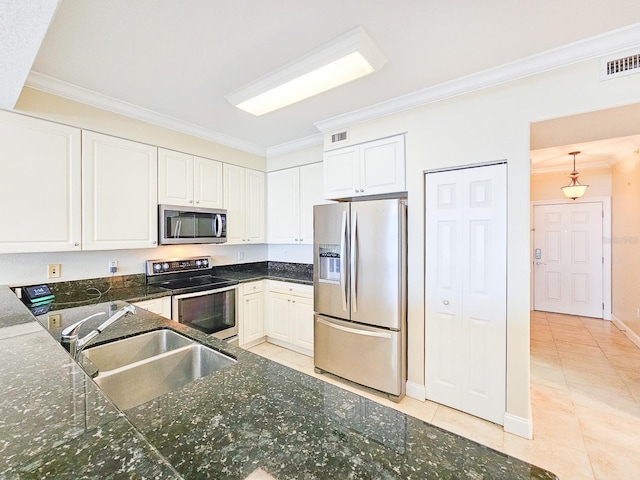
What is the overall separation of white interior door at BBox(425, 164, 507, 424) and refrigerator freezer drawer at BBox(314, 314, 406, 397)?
0.28 m

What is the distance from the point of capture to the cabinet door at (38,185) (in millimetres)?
2078

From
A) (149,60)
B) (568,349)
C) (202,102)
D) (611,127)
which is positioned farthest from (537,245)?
(149,60)

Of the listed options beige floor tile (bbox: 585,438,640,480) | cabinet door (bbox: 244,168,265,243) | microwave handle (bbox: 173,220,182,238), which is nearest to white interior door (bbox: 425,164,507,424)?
beige floor tile (bbox: 585,438,640,480)

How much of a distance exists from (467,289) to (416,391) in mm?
1018

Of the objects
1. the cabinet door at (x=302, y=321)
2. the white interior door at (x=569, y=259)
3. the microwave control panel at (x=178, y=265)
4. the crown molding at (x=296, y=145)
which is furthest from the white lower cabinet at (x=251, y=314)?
the white interior door at (x=569, y=259)

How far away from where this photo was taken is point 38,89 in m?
2.18

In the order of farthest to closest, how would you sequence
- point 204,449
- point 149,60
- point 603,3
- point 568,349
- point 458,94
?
1. point 568,349
2. point 458,94
3. point 149,60
4. point 603,3
5. point 204,449

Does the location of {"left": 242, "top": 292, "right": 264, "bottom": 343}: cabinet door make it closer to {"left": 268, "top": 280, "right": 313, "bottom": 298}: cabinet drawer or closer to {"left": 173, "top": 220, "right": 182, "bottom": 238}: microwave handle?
{"left": 268, "top": 280, "right": 313, "bottom": 298}: cabinet drawer

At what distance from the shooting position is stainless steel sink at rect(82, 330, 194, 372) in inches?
53.0

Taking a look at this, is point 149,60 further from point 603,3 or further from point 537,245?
point 537,245

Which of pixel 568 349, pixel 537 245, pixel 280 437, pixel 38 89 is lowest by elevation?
pixel 568 349

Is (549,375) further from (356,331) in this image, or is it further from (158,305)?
(158,305)

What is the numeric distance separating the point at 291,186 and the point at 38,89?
2.42 m

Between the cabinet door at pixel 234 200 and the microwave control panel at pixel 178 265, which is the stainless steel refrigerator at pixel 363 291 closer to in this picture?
the cabinet door at pixel 234 200
